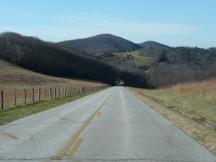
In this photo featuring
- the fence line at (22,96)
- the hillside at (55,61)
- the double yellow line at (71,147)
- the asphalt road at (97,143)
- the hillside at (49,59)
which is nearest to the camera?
the asphalt road at (97,143)

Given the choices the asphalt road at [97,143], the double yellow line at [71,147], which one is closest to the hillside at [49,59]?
the asphalt road at [97,143]

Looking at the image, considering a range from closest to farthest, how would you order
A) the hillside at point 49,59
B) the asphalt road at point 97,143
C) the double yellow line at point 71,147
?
1. the asphalt road at point 97,143
2. the double yellow line at point 71,147
3. the hillside at point 49,59

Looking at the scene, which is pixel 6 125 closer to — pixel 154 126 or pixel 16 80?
pixel 154 126

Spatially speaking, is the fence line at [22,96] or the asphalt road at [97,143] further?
the fence line at [22,96]

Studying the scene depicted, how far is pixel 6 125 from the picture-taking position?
17938 mm

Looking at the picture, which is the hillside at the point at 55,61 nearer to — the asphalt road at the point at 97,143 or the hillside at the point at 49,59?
the hillside at the point at 49,59

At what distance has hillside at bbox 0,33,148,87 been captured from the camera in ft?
478

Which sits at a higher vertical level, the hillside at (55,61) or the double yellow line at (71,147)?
the hillside at (55,61)

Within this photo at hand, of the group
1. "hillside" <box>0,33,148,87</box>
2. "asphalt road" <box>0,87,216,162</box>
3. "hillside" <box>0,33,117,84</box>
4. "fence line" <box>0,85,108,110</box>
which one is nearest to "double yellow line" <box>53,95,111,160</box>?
"asphalt road" <box>0,87,216,162</box>

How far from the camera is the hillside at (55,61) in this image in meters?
146

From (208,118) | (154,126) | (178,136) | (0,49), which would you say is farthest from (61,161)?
(0,49)

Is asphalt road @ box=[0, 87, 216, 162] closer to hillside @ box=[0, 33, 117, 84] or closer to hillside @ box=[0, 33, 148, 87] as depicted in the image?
hillside @ box=[0, 33, 148, 87]

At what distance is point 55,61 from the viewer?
16000cm

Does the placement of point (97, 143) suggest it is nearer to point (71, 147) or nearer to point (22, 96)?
point (71, 147)
